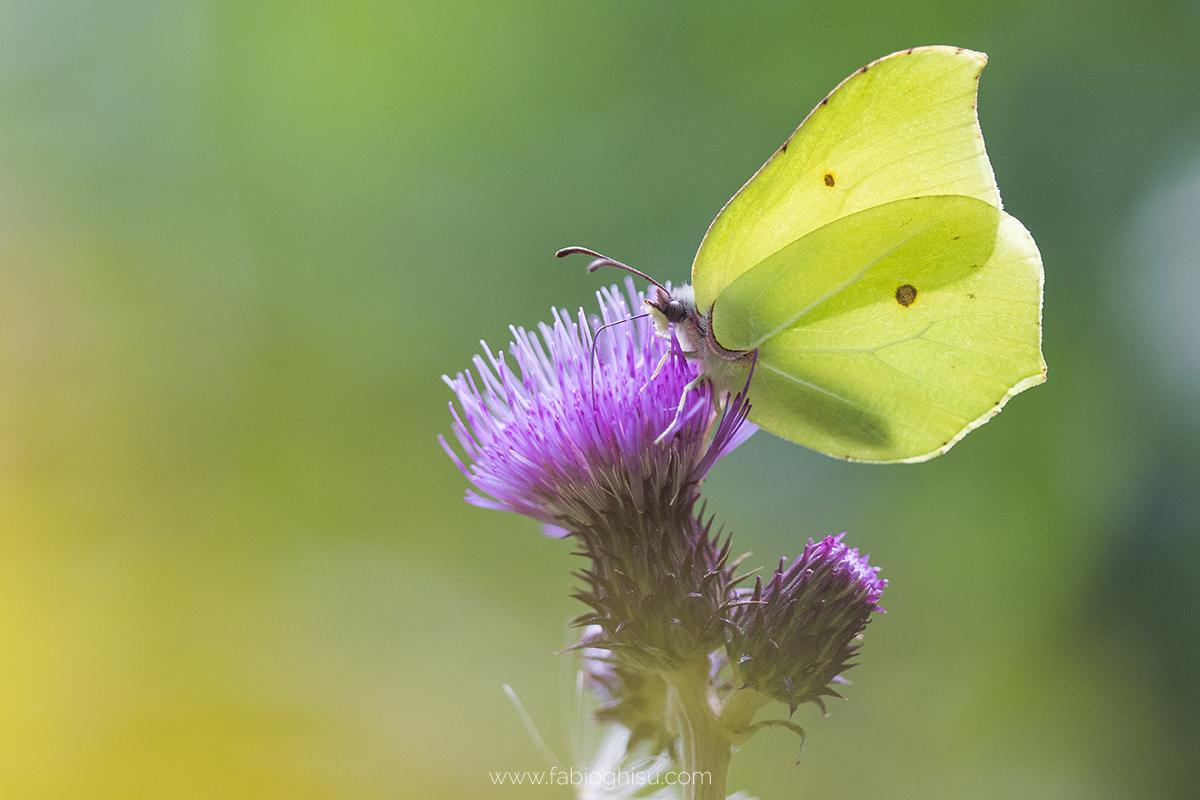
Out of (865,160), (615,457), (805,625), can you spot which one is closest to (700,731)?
(805,625)

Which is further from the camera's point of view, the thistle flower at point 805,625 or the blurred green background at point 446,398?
the blurred green background at point 446,398

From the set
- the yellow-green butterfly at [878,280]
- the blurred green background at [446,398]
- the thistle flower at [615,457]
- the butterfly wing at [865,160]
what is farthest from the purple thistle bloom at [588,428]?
the blurred green background at [446,398]

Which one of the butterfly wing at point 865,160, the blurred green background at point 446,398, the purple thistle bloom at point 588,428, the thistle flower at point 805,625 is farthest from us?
the blurred green background at point 446,398

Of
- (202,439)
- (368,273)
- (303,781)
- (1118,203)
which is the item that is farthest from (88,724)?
(1118,203)

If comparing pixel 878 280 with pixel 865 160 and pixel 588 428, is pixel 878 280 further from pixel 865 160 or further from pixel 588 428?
pixel 588 428

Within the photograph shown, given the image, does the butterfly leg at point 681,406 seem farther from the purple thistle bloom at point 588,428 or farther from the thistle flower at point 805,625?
the thistle flower at point 805,625

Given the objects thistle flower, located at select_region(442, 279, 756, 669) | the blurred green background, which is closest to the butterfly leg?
thistle flower, located at select_region(442, 279, 756, 669)
